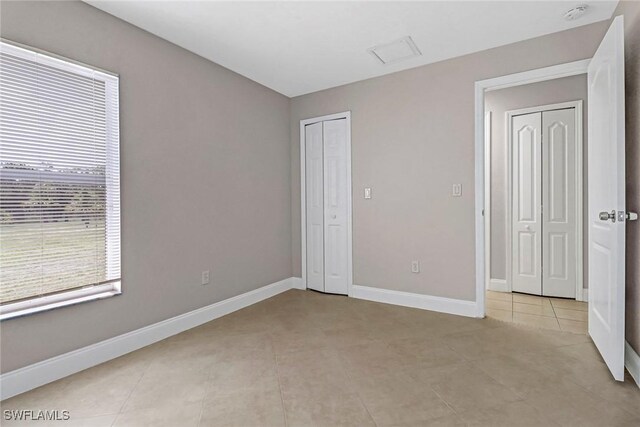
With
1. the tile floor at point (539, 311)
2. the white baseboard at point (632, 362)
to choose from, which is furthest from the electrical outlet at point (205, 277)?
the white baseboard at point (632, 362)

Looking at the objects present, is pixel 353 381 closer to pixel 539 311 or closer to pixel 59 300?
pixel 59 300

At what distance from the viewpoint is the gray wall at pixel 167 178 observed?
2123 millimetres

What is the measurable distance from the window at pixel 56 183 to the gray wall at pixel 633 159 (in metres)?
3.51

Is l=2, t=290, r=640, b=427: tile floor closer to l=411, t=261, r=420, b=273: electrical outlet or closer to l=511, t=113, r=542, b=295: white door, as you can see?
l=411, t=261, r=420, b=273: electrical outlet

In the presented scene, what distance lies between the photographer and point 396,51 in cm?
304

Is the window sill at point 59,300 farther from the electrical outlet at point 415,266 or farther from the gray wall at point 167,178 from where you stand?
the electrical outlet at point 415,266

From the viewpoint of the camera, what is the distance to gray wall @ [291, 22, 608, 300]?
308cm

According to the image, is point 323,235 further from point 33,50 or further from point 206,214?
point 33,50

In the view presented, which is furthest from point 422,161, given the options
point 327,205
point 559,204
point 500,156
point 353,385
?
point 353,385

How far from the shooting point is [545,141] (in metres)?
3.83

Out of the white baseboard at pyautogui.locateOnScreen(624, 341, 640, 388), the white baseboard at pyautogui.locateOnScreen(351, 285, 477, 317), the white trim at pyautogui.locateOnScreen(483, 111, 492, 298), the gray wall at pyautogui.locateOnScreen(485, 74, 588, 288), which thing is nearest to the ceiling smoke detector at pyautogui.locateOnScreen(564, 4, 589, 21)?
the gray wall at pyautogui.locateOnScreen(485, 74, 588, 288)

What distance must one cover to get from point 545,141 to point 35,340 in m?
5.07

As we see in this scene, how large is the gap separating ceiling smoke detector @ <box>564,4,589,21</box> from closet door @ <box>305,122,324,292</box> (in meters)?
2.53

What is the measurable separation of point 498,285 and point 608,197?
237 centimetres
